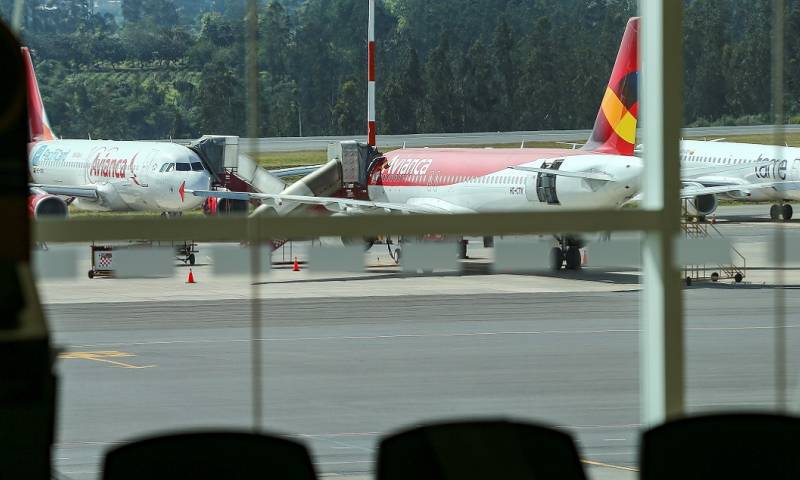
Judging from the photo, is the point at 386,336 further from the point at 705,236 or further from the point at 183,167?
the point at 183,167

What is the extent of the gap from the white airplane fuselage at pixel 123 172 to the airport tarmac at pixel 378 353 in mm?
234

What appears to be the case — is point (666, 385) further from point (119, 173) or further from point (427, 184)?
point (427, 184)

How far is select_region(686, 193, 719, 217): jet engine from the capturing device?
4191 millimetres

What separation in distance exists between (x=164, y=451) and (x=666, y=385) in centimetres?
171

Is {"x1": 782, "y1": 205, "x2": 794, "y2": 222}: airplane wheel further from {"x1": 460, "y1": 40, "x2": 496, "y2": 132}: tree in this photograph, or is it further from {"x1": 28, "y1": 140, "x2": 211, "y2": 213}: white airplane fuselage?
{"x1": 28, "y1": 140, "x2": 211, "y2": 213}: white airplane fuselage

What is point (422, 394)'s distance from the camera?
229 inches

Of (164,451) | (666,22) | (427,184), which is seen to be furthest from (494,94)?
(427,184)

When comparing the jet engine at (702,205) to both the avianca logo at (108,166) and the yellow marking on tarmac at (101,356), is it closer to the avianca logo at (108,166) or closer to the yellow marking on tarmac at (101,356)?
the avianca logo at (108,166)

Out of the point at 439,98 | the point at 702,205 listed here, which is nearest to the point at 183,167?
the point at 439,98

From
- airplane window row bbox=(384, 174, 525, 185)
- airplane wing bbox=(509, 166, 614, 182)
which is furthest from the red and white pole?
airplane window row bbox=(384, 174, 525, 185)

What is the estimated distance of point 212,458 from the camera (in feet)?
7.44

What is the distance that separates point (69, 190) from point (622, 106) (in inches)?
68.1

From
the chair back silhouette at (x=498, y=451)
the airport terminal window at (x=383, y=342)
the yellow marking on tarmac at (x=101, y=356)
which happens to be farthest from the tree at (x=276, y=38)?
the chair back silhouette at (x=498, y=451)

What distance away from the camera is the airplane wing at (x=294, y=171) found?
380cm
